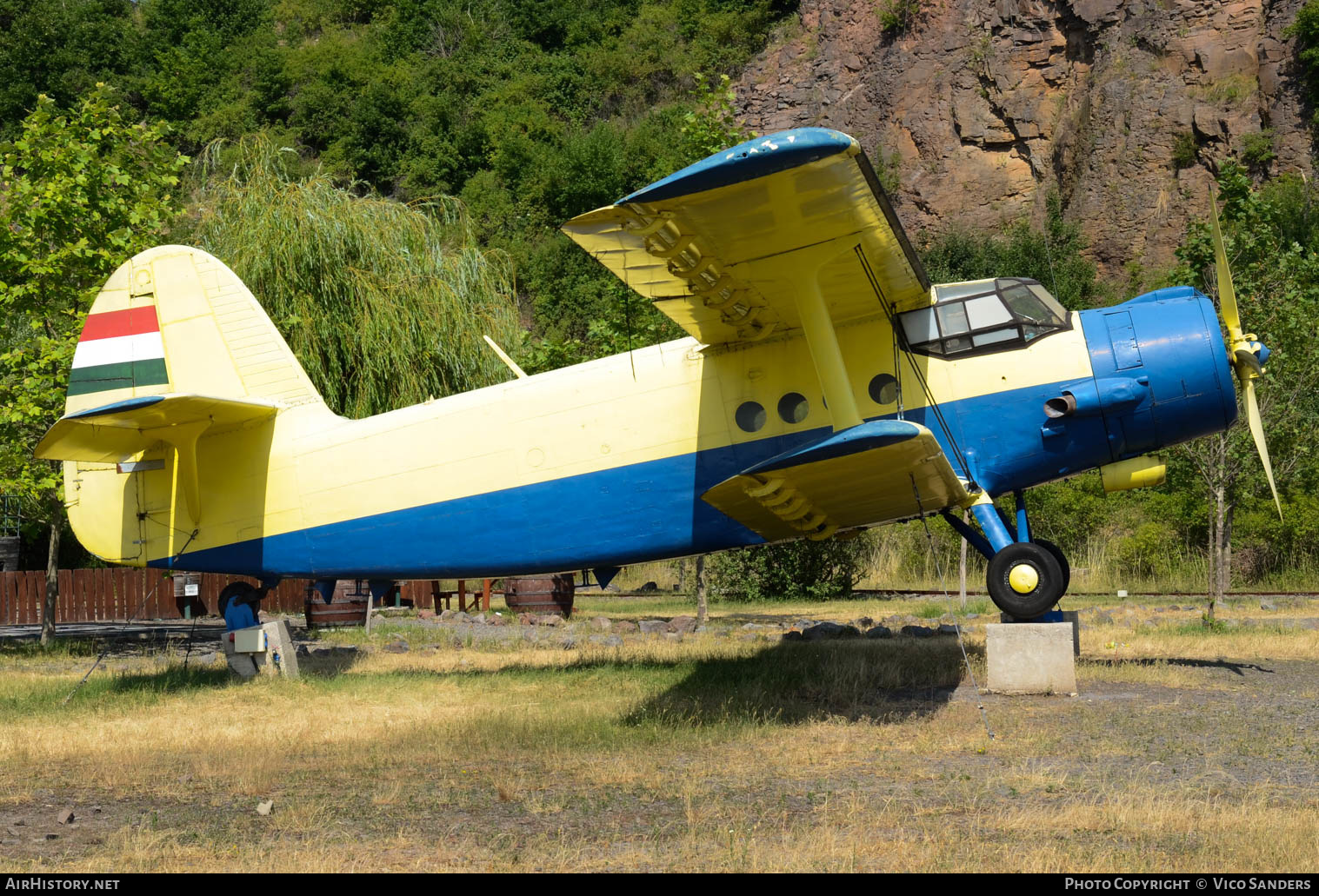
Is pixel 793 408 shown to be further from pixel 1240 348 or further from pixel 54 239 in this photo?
pixel 54 239

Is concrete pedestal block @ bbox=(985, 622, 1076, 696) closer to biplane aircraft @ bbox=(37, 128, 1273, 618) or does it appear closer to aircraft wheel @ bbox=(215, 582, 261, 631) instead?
biplane aircraft @ bbox=(37, 128, 1273, 618)

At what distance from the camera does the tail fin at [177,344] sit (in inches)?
471

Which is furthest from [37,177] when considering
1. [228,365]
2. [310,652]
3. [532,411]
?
[532,411]

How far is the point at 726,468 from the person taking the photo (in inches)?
403

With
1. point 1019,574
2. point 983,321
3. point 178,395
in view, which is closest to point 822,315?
point 983,321

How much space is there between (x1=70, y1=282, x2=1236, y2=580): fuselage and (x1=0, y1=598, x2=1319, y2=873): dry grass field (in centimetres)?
148

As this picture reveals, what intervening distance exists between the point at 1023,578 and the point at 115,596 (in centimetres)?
2438

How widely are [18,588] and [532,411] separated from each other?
69.8 ft

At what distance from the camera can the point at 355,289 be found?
19.7m

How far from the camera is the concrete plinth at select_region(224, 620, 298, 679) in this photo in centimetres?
1230

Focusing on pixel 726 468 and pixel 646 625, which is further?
pixel 646 625

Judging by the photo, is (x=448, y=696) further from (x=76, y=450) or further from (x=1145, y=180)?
(x=1145, y=180)

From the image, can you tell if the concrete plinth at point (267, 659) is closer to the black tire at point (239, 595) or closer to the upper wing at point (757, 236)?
the black tire at point (239, 595)

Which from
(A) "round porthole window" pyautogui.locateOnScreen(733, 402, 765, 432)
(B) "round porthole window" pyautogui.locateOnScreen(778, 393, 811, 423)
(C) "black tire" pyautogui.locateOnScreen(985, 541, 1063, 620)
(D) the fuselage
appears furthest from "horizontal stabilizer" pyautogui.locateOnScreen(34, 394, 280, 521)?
(C) "black tire" pyautogui.locateOnScreen(985, 541, 1063, 620)
